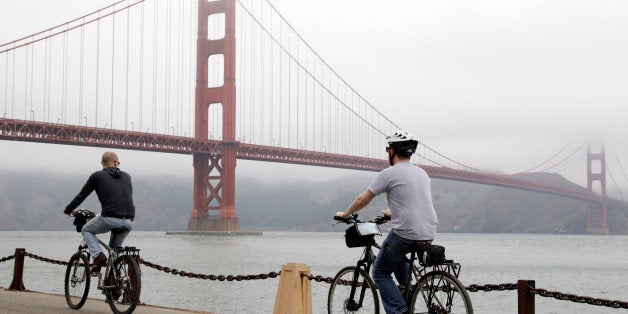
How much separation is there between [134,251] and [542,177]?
6050 inches

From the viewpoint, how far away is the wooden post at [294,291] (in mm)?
6434

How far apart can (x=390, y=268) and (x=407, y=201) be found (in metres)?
0.44

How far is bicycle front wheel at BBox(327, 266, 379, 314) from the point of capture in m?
5.75

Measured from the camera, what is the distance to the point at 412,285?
552 centimetres

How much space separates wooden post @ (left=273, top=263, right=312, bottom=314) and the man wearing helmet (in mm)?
1034

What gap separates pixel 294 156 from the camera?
70312 mm

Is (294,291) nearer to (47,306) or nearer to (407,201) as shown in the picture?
(407,201)

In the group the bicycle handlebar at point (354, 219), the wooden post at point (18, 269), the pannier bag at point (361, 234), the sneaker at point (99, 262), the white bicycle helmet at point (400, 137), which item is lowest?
the wooden post at point (18, 269)

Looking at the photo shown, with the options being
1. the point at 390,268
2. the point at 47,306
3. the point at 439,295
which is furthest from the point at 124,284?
the point at 439,295

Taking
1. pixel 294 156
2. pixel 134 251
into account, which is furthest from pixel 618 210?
pixel 134 251

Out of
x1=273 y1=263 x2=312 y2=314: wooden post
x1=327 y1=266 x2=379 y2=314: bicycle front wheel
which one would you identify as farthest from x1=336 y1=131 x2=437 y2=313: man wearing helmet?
x1=273 y1=263 x2=312 y2=314: wooden post

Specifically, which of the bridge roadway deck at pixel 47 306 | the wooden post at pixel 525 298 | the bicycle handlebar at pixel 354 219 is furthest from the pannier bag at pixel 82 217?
the wooden post at pixel 525 298

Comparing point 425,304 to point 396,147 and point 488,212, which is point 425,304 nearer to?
point 396,147

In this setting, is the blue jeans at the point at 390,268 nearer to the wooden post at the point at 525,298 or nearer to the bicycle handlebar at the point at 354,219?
the bicycle handlebar at the point at 354,219
